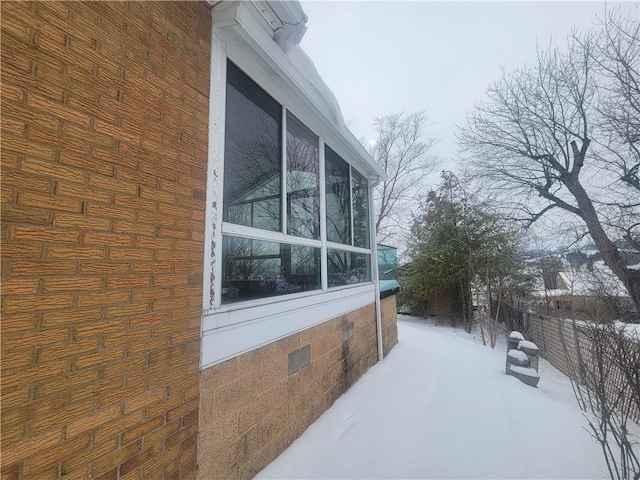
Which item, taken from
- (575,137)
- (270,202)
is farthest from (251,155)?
(575,137)

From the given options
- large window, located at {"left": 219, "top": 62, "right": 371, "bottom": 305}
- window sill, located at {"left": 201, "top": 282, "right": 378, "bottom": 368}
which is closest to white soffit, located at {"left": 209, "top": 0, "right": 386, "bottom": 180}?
large window, located at {"left": 219, "top": 62, "right": 371, "bottom": 305}

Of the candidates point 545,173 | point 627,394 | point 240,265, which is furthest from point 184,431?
point 545,173

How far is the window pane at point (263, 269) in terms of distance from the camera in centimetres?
220

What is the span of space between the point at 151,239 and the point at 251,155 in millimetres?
1244

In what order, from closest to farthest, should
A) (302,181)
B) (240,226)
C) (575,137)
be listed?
(240,226) → (302,181) → (575,137)

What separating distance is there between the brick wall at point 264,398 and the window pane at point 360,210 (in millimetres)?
1727

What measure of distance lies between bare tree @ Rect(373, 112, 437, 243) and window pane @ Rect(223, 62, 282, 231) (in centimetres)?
1539

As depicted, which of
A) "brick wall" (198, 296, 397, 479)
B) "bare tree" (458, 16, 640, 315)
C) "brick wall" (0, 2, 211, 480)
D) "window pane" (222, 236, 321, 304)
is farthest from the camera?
"bare tree" (458, 16, 640, 315)

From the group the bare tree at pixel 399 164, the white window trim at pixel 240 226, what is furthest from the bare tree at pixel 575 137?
the white window trim at pixel 240 226

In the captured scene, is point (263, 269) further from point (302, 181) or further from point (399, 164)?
point (399, 164)

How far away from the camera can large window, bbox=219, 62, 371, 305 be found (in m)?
2.27

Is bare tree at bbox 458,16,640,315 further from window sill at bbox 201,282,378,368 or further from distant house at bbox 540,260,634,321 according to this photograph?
window sill at bbox 201,282,378,368

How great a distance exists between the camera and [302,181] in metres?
3.36

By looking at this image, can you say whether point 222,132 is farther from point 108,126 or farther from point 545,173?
point 545,173
